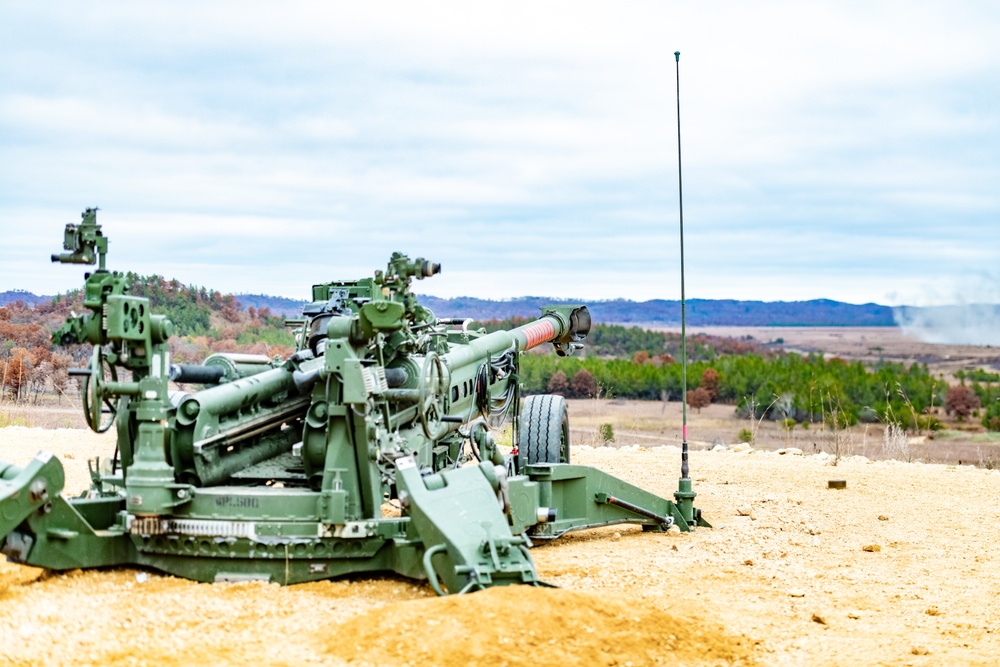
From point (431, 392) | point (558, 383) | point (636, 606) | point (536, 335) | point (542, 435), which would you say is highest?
point (536, 335)

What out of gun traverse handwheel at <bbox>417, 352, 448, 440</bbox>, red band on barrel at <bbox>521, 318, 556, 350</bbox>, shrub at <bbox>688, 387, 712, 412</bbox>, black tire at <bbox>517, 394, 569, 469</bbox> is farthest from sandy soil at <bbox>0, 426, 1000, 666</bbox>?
shrub at <bbox>688, 387, 712, 412</bbox>

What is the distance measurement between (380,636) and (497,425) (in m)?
6.45

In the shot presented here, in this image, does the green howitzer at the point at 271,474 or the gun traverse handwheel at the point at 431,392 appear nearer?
the green howitzer at the point at 271,474

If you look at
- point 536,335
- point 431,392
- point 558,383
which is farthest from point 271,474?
point 558,383

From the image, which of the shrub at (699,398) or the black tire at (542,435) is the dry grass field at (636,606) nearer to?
the black tire at (542,435)

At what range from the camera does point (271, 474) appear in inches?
382

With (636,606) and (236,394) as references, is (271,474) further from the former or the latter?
(636,606)

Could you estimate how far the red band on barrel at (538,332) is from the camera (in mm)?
13766

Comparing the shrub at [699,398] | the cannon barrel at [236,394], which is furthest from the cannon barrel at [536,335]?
the shrub at [699,398]

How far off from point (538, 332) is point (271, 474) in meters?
5.05

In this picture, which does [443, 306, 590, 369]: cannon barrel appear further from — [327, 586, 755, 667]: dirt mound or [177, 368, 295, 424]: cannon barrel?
[327, 586, 755, 667]: dirt mound

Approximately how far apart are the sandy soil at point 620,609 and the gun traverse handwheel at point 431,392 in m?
1.29

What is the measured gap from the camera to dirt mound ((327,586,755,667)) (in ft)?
21.3

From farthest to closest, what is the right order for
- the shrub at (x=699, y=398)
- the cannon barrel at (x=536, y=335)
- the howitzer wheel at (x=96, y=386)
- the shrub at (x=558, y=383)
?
the shrub at (x=699, y=398) < the shrub at (x=558, y=383) < the cannon barrel at (x=536, y=335) < the howitzer wheel at (x=96, y=386)
